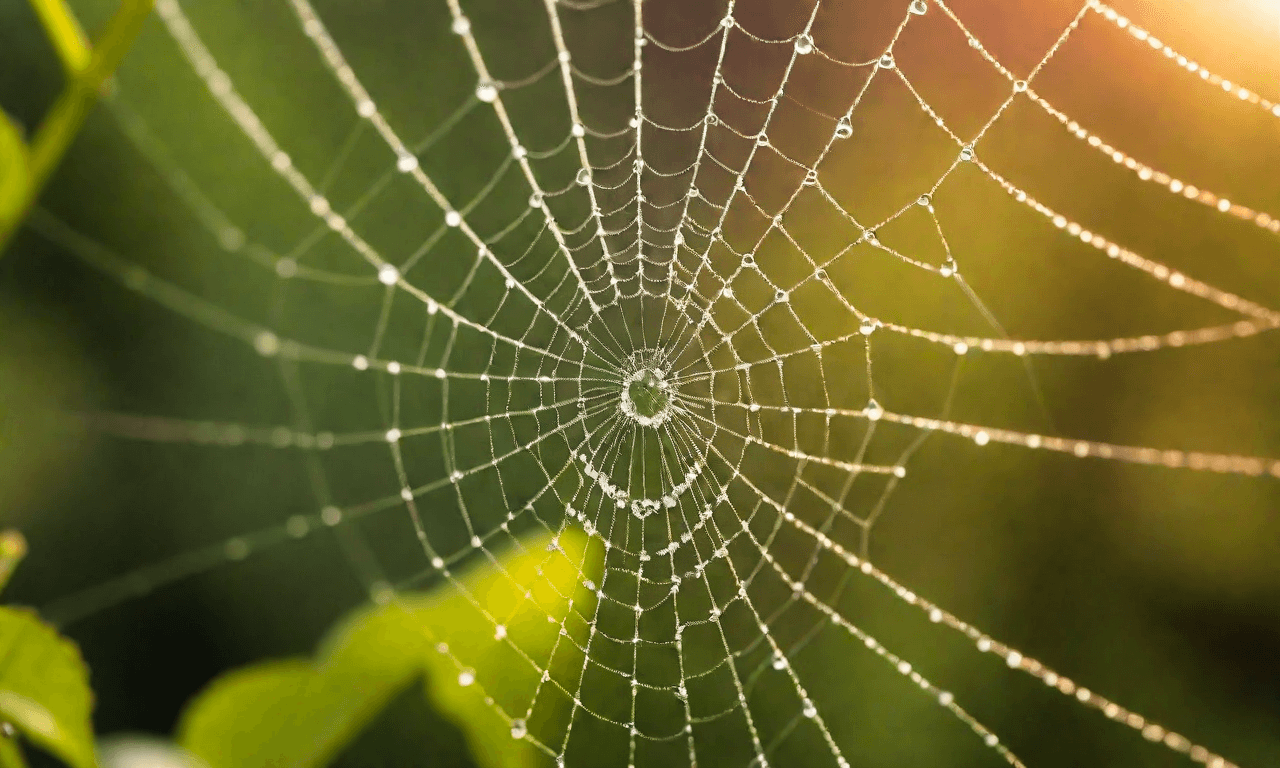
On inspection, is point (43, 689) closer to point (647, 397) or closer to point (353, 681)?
point (353, 681)

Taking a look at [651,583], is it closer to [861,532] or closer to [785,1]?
[861,532]

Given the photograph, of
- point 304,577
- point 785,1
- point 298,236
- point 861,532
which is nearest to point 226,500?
point 304,577

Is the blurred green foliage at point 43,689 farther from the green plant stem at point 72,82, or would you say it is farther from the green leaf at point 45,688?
the green plant stem at point 72,82

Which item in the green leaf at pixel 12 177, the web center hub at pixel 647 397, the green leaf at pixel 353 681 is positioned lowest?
the green leaf at pixel 353 681

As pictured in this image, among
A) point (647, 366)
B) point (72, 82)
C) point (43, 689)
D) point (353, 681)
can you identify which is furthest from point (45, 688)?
point (647, 366)

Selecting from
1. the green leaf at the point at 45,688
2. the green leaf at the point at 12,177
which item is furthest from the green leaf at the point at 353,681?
the green leaf at the point at 12,177

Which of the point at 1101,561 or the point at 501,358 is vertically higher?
the point at 501,358

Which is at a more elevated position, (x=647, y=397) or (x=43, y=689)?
(x=647, y=397)
